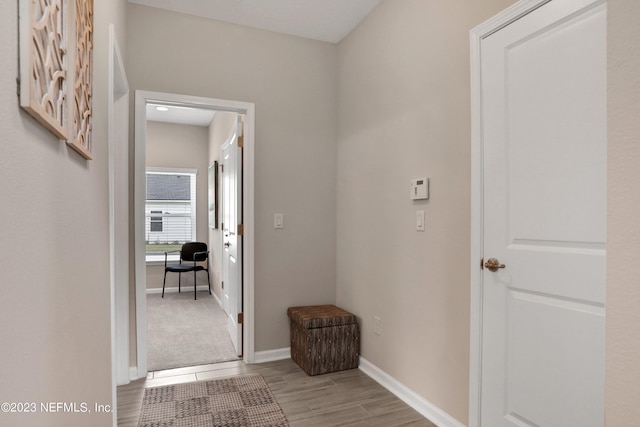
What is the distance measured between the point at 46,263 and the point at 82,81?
0.66 meters

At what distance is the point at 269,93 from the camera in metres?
3.22

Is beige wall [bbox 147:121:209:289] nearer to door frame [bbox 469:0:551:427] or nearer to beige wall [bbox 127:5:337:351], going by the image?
beige wall [bbox 127:5:337:351]

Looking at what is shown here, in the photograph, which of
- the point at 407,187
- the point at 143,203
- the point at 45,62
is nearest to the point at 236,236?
the point at 143,203

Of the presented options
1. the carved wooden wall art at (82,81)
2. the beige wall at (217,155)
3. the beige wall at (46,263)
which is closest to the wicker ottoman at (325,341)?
the beige wall at (46,263)

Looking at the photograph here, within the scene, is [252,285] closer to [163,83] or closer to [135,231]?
[135,231]

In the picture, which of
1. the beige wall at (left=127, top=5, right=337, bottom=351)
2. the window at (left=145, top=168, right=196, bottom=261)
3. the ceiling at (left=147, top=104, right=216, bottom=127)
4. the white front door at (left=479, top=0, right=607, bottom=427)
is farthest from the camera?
the window at (left=145, top=168, right=196, bottom=261)

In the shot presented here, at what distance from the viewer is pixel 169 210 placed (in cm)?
635

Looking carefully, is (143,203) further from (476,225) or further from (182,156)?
(182,156)

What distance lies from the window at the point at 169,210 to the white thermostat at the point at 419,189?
16.0ft

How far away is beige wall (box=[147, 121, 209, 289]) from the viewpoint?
605 cm

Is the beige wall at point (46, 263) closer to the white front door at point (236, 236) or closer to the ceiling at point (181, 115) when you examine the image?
the white front door at point (236, 236)

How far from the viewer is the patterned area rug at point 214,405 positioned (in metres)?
2.17

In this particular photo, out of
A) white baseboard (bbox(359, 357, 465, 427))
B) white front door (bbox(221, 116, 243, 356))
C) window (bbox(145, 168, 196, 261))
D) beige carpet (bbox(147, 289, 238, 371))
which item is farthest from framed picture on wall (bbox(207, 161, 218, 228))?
white baseboard (bbox(359, 357, 465, 427))

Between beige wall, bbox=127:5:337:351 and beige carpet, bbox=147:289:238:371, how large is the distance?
22.7 inches
